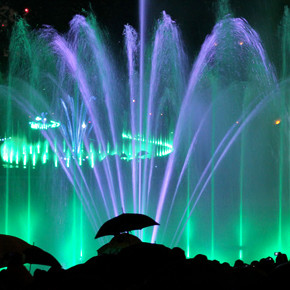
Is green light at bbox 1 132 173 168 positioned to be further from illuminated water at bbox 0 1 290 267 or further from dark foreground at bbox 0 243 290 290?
dark foreground at bbox 0 243 290 290

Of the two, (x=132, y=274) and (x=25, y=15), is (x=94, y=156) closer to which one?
(x=25, y=15)

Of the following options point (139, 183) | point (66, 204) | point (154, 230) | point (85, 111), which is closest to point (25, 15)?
point (85, 111)

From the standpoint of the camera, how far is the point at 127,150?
21578 millimetres

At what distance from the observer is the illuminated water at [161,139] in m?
15.5

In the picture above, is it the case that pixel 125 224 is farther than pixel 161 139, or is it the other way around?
pixel 161 139

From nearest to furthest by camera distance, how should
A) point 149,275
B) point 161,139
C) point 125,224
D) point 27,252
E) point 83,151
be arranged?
point 149,275, point 27,252, point 125,224, point 161,139, point 83,151

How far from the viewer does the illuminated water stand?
A: 15477 mm

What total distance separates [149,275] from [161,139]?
62.3ft

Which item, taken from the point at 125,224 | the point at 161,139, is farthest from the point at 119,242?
the point at 161,139

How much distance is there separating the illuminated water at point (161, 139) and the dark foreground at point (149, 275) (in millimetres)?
7493

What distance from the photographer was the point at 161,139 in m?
23.4

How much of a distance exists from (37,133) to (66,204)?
13585 millimetres

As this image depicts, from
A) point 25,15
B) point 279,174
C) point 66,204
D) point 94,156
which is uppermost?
point 25,15

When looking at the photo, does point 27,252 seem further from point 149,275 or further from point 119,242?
point 149,275
